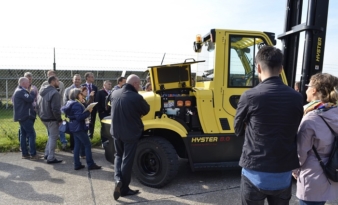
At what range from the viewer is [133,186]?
15.3ft

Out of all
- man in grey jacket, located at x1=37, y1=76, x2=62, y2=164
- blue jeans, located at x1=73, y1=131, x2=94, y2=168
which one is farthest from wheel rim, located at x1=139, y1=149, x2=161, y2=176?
man in grey jacket, located at x1=37, y1=76, x2=62, y2=164

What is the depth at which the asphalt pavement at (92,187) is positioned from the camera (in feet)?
13.5

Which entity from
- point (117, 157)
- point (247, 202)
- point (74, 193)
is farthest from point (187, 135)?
point (247, 202)

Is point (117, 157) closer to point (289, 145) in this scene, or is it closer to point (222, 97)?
point (222, 97)

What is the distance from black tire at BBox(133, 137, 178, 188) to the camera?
176 inches

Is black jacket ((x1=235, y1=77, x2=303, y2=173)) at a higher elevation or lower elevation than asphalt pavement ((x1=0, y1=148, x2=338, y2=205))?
higher

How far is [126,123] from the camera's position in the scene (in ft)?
13.4

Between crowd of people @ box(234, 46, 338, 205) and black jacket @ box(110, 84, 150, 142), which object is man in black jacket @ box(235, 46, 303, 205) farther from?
black jacket @ box(110, 84, 150, 142)

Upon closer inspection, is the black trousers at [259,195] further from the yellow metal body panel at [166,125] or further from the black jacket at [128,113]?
the yellow metal body panel at [166,125]

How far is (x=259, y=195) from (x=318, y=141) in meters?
0.64

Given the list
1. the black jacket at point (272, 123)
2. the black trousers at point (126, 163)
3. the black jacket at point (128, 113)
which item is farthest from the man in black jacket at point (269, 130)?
the black trousers at point (126, 163)

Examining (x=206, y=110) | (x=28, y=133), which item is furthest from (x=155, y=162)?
(x=28, y=133)

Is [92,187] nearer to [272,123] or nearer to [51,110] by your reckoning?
[51,110]

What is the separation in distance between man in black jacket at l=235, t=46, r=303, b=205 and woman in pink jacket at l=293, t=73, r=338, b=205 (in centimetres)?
14
